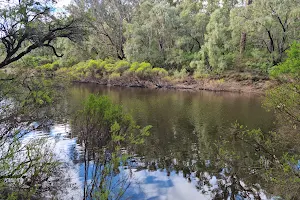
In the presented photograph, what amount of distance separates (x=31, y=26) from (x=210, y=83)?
1298 inches

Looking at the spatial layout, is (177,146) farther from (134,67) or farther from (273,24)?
(134,67)

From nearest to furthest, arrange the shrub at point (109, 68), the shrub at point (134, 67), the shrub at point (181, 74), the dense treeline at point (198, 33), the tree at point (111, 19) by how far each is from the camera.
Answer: the dense treeline at point (198, 33) → the shrub at point (181, 74) → the shrub at point (134, 67) → the shrub at point (109, 68) → the tree at point (111, 19)

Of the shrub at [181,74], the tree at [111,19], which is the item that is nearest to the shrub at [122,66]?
the tree at [111,19]

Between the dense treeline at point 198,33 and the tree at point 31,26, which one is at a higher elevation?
the dense treeline at point 198,33

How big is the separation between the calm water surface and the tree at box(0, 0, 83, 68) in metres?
4.49

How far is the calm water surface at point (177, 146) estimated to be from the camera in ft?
32.7

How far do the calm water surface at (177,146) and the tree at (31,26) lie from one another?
14.7 feet

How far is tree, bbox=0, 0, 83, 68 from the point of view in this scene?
8.76 meters

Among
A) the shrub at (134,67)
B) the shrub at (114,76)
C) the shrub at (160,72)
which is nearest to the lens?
the shrub at (160,72)

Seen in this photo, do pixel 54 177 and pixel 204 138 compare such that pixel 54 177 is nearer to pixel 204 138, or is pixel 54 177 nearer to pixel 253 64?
pixel 204 138

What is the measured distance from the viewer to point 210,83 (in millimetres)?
39219

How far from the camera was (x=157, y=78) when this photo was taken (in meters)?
43.5

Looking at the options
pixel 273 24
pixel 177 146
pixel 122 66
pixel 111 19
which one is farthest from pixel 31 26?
pixel 111 19

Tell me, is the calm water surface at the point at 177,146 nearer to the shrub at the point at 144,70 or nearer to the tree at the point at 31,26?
the tree at the point at 31,26
